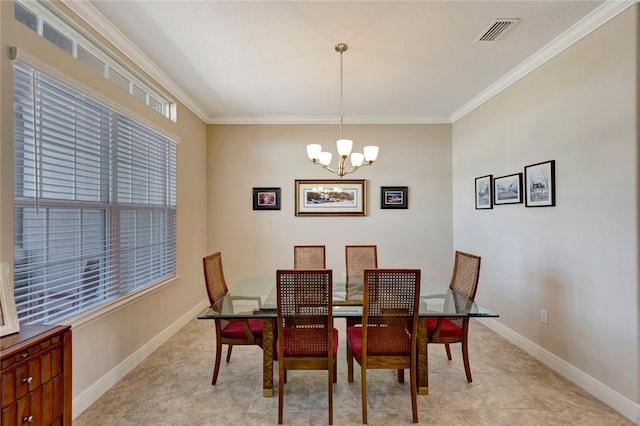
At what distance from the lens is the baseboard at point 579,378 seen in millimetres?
1917

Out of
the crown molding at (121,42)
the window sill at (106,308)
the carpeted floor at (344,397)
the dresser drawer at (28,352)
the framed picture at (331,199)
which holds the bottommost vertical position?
the carpeted floor at (344,397)

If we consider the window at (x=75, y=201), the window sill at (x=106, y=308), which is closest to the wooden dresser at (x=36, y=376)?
the window at (x=75, y=201)

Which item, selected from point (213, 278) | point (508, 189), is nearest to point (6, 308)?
point (213, 278)

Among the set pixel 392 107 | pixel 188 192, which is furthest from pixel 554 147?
pixel 188 192

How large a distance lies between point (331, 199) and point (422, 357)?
2604 mm

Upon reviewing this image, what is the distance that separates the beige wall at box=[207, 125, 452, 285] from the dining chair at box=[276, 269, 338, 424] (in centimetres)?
245

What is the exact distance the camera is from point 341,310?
2066mm

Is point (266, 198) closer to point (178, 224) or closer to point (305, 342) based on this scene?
point (178, 224)

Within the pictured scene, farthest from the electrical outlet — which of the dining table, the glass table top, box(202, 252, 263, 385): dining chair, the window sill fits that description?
the window sill

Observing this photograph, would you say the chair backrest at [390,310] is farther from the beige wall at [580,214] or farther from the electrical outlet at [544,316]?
the electrical outlet at [544,316]

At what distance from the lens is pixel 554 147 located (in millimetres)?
2531

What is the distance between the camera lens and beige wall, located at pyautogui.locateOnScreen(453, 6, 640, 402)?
1.95 meters

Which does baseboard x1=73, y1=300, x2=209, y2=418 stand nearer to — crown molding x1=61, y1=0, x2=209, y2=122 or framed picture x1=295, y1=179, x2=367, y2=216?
framed picture x1=295, y1=179, x2=367, y2=216

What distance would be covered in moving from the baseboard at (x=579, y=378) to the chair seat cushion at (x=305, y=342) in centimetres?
201
